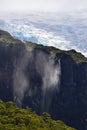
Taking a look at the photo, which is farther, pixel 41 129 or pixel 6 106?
pixel 6 106

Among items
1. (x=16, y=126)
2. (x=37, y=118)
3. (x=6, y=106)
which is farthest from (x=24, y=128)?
(x=6, y=106)

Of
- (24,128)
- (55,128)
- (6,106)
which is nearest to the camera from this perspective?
(24,128)

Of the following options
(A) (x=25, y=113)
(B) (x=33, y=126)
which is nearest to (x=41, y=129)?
(B) (x=33, y=126)

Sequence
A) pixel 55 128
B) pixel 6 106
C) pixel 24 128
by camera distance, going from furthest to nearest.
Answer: pixel 6 106 < pixel 55 128 < pixel 24 128

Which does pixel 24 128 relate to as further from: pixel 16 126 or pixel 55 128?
pixel 55 128

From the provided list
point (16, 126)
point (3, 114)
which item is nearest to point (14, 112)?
point (3, 114)

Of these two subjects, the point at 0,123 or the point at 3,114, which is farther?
the point at 3,114

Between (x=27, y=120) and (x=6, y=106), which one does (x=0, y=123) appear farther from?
(x=6, y=106)

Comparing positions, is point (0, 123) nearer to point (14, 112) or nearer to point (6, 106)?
point (14, 112)
